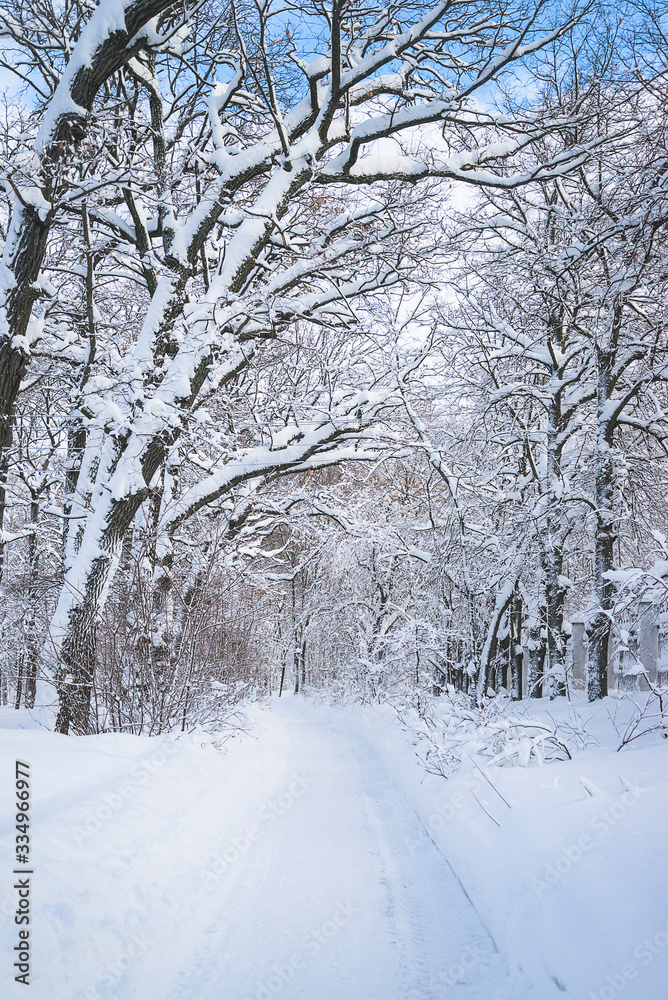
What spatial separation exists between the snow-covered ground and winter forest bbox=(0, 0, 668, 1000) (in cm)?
2

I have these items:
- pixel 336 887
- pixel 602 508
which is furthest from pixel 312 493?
pixel 336 887

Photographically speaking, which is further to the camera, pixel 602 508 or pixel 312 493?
pixel 312 493

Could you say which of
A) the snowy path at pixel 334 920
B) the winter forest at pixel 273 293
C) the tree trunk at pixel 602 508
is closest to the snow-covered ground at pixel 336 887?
the snowy path at pixel 334 920

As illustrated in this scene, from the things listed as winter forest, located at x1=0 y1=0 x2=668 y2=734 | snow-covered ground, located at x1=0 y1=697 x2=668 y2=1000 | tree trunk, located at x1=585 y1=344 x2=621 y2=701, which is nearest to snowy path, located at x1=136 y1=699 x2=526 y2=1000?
snow-covered ground, located at x1=0 y1=697 x2=668 y2=1000

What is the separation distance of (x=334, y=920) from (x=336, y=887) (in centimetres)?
63

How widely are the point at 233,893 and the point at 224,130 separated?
7.79 meters

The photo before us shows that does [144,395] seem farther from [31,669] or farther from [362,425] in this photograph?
[31,669]

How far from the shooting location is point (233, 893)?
4508 mm

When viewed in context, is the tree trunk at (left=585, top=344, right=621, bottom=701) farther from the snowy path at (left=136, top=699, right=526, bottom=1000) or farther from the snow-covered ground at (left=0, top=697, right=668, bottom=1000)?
the snowy path at (left=136, top=699, right=526, bottom=1000)

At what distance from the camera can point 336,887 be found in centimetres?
476

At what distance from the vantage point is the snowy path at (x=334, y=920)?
337cm

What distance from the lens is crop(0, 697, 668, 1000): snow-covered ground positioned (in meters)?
2.96

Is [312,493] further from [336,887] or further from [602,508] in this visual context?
[336,887]

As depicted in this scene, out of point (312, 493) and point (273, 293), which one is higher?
point (273, 293)
